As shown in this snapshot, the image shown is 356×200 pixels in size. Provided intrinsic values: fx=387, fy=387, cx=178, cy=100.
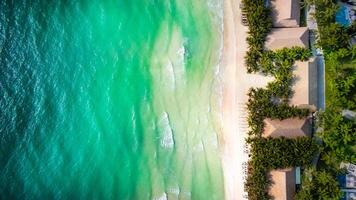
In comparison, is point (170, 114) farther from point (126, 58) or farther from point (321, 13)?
point (321, 13)

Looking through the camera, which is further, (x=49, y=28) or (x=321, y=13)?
(x=49, y=28)

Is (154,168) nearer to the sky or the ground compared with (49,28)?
nearer to the ground

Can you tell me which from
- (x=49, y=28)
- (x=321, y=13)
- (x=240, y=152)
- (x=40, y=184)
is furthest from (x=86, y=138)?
(x=321, y=13)

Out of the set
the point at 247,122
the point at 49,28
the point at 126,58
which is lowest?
the point at 247,122

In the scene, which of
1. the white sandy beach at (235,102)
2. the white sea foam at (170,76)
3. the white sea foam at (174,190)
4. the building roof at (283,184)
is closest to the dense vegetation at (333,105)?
the building roof at (283,184)

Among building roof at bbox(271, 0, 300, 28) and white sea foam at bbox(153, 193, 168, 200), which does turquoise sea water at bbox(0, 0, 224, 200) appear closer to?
white sea foam at bbox(153, 193, 168, 200)

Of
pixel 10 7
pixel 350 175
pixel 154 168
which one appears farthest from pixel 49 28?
pixel 350 175
